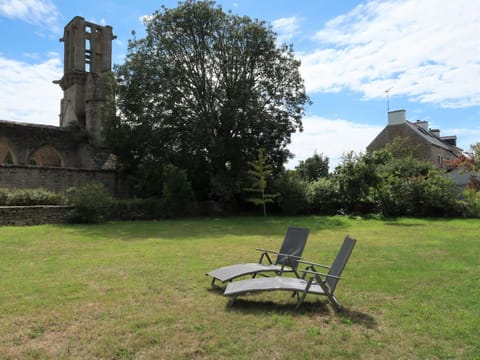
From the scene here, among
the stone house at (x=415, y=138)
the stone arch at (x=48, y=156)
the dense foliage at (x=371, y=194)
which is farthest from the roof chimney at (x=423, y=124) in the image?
the stone arch at (x=48, y=156)

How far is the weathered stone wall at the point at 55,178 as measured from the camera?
20.5 metres

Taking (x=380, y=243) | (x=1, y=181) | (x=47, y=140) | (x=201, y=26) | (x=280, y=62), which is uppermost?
(x=201, y=26)

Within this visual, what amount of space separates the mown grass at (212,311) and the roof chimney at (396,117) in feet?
105

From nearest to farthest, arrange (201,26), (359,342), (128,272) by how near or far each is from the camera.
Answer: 1. (359,342)
2. (128,272)
3. (201,26)

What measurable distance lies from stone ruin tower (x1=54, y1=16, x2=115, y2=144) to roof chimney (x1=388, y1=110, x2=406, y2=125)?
27.3 metres

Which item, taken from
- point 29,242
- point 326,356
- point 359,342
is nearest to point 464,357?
point 359,342

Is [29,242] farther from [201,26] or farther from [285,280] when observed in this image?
[201,26]

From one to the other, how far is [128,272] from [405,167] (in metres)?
24.0

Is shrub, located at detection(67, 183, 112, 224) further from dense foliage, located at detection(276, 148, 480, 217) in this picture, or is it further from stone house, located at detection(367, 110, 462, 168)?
stone house, located at detection(367, 110, 462, 168)

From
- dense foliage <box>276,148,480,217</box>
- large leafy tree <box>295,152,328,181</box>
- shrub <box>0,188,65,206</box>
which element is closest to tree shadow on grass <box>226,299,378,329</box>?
shrub <box>0,188,65,206</box>

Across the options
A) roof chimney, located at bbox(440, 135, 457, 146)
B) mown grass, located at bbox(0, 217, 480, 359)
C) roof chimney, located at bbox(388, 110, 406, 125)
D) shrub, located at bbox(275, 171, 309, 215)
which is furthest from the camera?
roof chimney, located at bbox(440, 135, 457, 146)

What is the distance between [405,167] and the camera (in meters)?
26.7

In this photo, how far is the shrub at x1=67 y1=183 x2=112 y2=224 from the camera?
1636 centimetres

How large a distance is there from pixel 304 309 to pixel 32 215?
13822 millimetres
